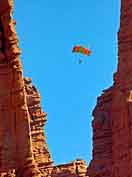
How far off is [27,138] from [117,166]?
1676cm

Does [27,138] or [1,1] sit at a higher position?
[1,1]

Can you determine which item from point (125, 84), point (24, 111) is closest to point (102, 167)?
point (125, 84)

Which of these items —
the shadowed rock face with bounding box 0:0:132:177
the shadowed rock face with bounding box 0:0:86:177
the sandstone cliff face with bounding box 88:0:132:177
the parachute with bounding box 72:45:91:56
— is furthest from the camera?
the parachute with bounding box 72:45:91:56

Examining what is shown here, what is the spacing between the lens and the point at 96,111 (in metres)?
84.6

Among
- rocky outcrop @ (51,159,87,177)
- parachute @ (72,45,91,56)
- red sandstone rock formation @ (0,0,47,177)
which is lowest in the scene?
red sandstone rock formation @ (0,0,47,177)

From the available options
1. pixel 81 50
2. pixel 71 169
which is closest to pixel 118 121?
pixel 81 50

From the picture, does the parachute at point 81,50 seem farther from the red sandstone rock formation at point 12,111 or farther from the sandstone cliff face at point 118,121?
the red sandstone rock formation at point 12,111

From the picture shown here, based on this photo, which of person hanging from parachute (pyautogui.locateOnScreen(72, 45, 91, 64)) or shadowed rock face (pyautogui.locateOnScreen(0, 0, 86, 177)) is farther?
person hanging from parachute (pyautogui.locateOnScreen(72, 45, 91, 64))

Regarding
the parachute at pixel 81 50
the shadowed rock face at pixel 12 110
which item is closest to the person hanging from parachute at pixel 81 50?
the parachute at pixel 81 50

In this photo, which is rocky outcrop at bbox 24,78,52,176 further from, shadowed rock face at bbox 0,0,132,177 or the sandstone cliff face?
the sandstone cliff face

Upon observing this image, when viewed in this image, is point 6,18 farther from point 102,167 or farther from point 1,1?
point 102,167

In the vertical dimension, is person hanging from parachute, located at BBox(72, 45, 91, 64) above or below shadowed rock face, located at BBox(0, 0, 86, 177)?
above

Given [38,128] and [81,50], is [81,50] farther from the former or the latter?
[38,128]

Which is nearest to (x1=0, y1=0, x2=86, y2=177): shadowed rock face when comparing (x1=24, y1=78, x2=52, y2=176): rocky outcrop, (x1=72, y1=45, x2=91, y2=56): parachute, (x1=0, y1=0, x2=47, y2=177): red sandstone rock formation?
(x1=0, y1=0, x2=47, y2=177): red sandstone rock formation
